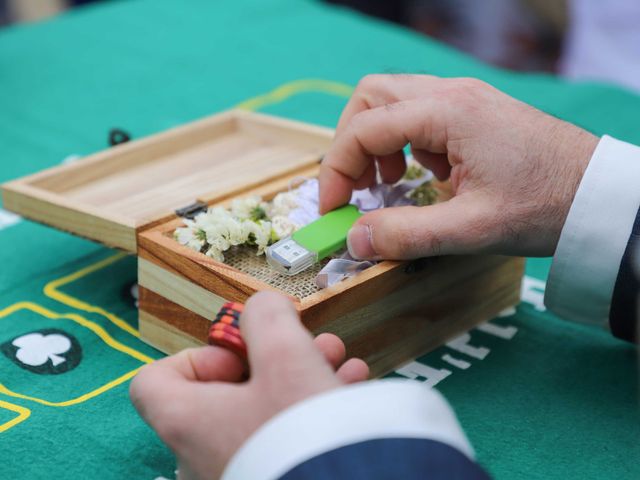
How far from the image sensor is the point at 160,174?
0.93 metres

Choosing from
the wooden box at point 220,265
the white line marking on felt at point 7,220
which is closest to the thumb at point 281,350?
the wooden box at point 220,265

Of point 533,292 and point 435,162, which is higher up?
point 435,162

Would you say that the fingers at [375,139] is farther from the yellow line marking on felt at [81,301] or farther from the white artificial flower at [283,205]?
the yellow line marking on felt at [81,301]

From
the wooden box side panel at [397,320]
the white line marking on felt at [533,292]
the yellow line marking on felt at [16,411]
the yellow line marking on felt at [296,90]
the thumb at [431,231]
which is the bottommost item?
the yellow line marking on felt at [16,411]

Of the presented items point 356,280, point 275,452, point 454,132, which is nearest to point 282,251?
point 356,280

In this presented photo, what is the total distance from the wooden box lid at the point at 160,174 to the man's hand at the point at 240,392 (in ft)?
0.84

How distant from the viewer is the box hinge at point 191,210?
775 mm

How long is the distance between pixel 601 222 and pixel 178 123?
0.72 meters

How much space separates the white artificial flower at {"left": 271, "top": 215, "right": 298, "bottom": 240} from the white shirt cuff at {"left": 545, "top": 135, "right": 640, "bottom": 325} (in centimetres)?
23

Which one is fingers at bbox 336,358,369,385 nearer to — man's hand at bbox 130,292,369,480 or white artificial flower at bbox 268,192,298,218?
man's hand at bbox 130,292,369,480

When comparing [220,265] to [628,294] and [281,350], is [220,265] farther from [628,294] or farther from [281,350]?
[628,294]

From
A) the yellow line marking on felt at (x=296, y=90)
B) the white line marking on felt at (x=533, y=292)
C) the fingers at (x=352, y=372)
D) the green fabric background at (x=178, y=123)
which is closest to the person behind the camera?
the fingers at (x=352, y=372)

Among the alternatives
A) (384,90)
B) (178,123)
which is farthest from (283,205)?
(178,123)

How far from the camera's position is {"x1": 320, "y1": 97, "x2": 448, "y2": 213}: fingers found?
719 mm
